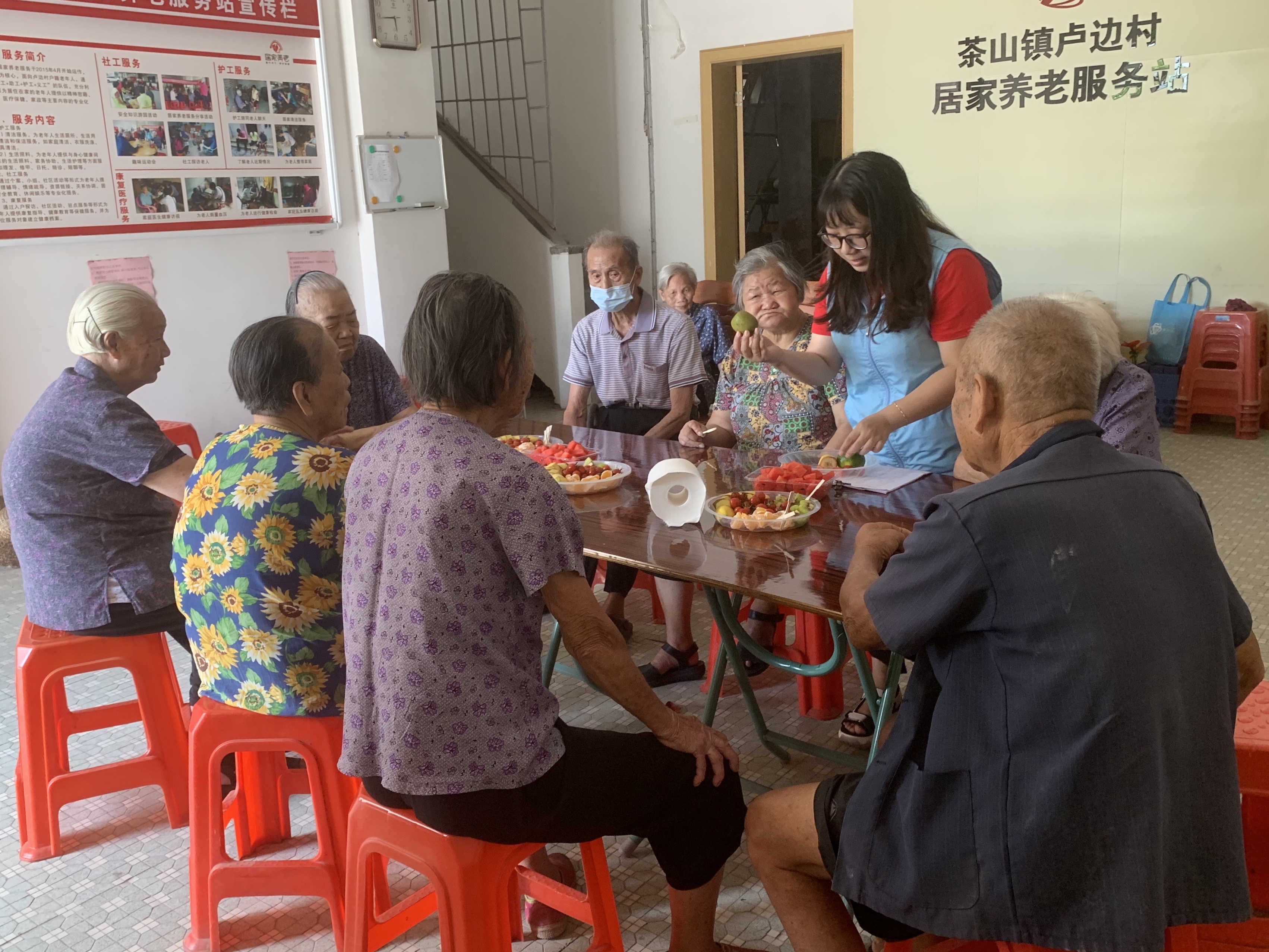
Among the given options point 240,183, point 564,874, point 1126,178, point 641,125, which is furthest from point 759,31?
point 564,874

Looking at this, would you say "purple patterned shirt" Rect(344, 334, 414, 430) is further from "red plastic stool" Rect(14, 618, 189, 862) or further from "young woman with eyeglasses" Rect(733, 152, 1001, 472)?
"young woman with eyeglasses" Rect(733, 152, 1001, 472)

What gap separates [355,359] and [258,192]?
234 centimetres

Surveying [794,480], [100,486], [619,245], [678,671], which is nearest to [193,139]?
[619,245]

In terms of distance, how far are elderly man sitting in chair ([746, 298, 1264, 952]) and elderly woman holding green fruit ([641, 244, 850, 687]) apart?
1749 millimetres

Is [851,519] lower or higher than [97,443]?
lower

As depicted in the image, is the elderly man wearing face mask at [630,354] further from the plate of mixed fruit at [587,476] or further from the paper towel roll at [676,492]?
the paper towel roll at [676,492]

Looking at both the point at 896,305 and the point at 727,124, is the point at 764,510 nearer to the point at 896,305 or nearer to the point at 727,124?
the point at 896,305

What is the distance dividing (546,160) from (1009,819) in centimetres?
769

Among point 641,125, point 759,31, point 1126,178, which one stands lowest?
point 1126,178

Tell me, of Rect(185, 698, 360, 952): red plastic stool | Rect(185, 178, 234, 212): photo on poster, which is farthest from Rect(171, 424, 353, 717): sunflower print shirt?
Rect(185, 178, 234, 212): photo on poster

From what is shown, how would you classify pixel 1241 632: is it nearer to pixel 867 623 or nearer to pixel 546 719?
pixel 867 623

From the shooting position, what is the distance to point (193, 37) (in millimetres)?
4746

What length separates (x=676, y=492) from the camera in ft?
7.73

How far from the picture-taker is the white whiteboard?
211 inches
